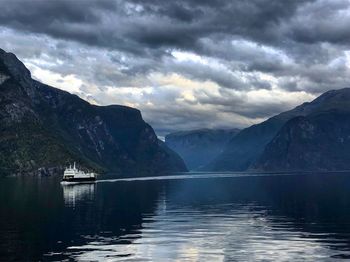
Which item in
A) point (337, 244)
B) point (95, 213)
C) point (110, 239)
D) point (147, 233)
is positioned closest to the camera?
point (337, 244)

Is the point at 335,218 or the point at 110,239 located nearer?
the point at 110,239

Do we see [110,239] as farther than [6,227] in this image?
No

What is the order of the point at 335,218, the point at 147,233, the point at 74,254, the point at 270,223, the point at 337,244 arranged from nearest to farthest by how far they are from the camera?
the point at 74,254 → the point at 337,244 → the point at 147,233 → the point at 270,223 → the point at 335,218

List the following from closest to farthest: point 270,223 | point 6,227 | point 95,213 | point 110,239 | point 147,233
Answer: point 110,239 → point 147,233 → point 6,227 → point 270,223 → point 95,213

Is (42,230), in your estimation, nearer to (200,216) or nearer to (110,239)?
(110,239)

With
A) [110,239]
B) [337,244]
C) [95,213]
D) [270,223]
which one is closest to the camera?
[337,244]

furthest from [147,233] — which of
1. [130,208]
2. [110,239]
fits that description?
[130,208]

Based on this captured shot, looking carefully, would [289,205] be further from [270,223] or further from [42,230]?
[42,230]

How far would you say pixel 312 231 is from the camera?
11350 centimetres

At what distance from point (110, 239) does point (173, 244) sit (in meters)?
13.8

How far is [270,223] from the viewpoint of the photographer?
420ft

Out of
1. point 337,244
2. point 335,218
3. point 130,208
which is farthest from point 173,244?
point 130,208

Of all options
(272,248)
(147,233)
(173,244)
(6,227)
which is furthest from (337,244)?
(6,227)

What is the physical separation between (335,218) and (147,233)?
53.8m
